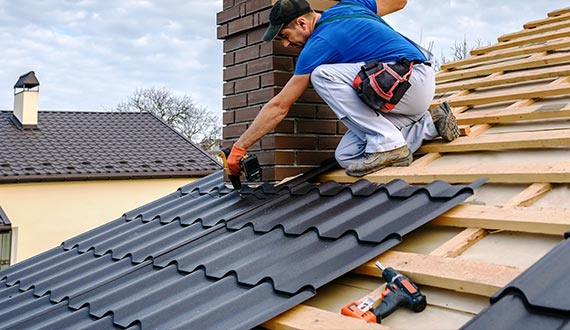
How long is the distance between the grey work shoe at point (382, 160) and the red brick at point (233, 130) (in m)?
1.27

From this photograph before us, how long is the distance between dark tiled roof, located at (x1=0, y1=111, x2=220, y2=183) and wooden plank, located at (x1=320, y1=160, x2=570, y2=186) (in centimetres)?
1451

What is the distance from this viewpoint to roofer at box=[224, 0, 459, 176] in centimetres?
340

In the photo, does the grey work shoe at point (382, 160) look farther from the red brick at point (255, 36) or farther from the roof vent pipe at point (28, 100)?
the roof vent pipe at point (28, 100)

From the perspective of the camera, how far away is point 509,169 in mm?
2893

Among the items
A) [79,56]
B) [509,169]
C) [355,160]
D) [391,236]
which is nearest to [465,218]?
[391,236]

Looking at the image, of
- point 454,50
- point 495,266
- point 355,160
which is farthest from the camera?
point 454,50

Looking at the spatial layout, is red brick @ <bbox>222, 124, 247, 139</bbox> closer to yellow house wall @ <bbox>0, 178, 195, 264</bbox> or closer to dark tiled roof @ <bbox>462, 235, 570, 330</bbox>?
dark tiled roof @ <bbox>462, 235, 570, 330</bbox>

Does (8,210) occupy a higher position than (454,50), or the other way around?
(454,50)

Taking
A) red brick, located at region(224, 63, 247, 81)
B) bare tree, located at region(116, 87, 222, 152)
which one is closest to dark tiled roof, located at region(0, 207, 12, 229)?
red brick, located at region(224, 63, 247, 81)

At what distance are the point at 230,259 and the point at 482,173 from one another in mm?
1319

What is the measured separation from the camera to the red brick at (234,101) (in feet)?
14.8

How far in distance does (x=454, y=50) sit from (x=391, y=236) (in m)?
26.2

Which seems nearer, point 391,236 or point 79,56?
point 391,236

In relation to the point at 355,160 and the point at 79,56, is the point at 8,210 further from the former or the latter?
the point at 79,56
